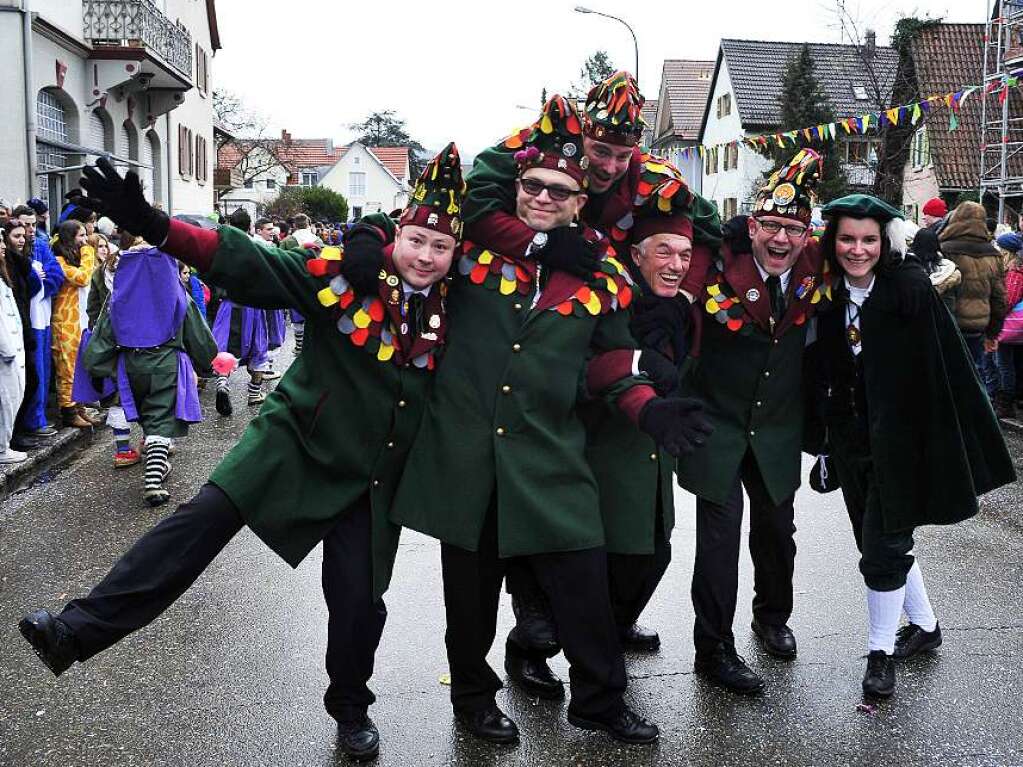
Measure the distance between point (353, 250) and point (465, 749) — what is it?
166 cm

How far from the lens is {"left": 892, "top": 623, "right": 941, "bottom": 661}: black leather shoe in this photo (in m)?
4.52

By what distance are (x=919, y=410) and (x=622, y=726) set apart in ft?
5.08

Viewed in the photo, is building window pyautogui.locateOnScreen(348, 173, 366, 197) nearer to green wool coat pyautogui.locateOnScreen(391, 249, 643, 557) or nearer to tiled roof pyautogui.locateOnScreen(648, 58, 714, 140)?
tiled roof pyautogui.locateOnScreen(648, 58, 714, 140)

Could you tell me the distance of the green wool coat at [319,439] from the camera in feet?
11.7

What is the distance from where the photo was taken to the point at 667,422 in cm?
341

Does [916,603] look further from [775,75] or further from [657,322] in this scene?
[775,75]

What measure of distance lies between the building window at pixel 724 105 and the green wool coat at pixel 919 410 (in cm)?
4285

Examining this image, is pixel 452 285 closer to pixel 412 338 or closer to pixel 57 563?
pixel 412 338

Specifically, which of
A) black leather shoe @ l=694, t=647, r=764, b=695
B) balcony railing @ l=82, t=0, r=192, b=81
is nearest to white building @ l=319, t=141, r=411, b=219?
balcony railing @ l=82, t=0, r=192, b=81

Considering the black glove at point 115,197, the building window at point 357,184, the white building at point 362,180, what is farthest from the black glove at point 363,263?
the building window at point 357,184

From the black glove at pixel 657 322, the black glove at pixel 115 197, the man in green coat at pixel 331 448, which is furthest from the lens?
the black glove at pixel 657 322

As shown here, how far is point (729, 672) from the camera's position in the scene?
13.8 feet

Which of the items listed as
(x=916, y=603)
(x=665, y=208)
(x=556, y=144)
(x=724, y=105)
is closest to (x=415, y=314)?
(x=556, y=144)

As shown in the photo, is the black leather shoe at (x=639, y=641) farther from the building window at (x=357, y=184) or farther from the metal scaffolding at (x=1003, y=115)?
the building window at (x=357, y=184)
